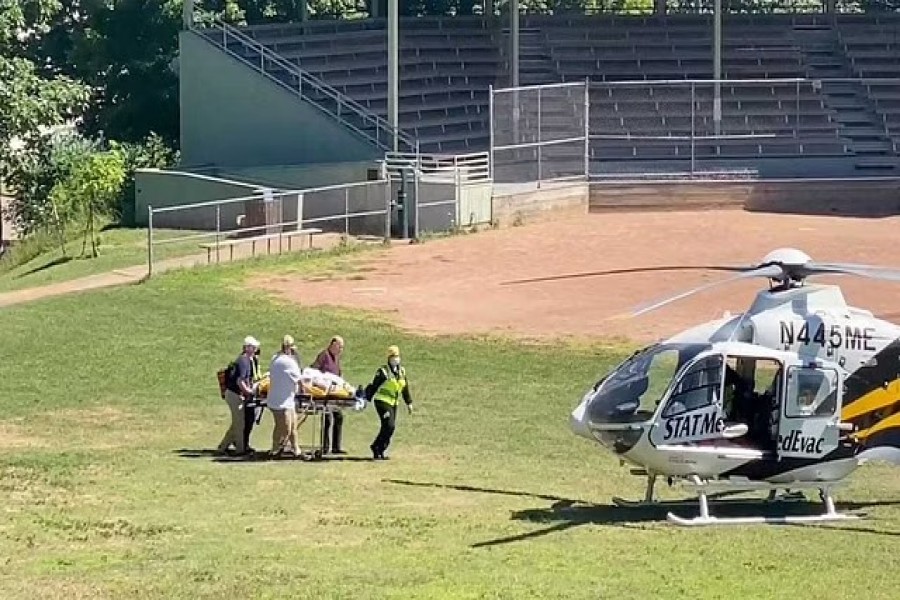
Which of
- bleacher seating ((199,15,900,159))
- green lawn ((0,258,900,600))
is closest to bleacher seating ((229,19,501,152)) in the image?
bleacher seating ((199,15,900,159))

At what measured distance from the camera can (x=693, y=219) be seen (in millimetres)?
42469

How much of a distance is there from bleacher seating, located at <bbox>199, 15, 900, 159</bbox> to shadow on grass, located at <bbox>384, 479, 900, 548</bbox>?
26143 millimetres

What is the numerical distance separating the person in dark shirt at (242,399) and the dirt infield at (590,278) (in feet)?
29.3

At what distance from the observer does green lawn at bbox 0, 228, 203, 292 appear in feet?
116

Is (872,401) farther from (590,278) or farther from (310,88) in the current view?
(310,88)

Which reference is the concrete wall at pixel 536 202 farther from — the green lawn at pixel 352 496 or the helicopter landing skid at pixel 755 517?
the helicopter landing skid at pixel 755 517

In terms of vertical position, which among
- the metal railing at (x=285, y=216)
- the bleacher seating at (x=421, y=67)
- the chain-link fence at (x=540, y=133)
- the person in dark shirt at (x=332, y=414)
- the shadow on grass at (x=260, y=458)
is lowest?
the shadow on grass at (x=260, y=458)

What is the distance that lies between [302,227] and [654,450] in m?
22.6

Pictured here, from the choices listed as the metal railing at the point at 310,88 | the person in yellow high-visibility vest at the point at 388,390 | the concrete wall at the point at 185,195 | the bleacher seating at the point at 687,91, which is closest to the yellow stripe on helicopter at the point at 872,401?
the person in yellow high-visibility vest at the point at 388,390

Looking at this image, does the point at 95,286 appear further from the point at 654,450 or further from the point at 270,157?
the point at 654,450

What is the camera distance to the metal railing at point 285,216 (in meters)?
37.5

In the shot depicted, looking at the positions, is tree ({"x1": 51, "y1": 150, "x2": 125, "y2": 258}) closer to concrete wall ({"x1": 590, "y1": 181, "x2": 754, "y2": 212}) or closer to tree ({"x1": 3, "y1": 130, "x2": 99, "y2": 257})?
tree ({"x1": 3, "y1": 130, "x2": 99, "y2": 257})

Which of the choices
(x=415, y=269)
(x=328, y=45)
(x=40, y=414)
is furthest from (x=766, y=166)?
(x=40, y=414)

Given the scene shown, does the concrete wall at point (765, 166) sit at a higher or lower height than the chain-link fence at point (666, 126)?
lower
